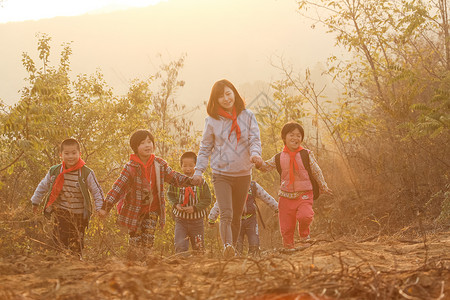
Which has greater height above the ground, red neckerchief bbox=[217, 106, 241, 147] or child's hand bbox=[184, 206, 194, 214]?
red neckerchief bbox=[217, 106, 241, 147]

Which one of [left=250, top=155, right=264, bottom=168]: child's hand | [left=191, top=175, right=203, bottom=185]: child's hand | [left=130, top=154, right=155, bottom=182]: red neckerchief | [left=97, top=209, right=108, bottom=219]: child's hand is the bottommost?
[left=97, top=209, right=108, bottom=219]: child's hand

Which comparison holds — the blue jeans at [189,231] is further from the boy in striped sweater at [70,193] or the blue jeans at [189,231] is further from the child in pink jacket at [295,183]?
the boy in striped sweater at [70,193]

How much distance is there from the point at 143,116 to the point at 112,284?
13612 millimetres

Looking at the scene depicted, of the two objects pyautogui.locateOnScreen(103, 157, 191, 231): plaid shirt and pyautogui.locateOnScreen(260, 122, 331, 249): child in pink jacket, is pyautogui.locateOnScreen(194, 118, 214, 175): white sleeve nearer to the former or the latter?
pyautogui.locateOnScreen(103, 157, 191, 231): plaid shirt

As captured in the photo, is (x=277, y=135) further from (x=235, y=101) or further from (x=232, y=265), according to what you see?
(x=232, y=265)

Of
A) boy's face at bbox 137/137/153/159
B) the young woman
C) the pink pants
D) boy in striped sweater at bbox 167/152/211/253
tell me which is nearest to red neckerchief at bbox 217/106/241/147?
the young woman

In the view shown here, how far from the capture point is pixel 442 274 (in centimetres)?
296

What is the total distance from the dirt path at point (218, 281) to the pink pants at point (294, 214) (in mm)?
2525

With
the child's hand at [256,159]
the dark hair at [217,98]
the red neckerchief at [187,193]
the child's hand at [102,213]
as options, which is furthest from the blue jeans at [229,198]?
the red neckerchief at [187,193]

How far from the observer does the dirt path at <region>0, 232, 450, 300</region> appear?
8.30 ft

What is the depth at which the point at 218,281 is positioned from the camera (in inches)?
120

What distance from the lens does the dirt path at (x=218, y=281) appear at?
2.53 meters

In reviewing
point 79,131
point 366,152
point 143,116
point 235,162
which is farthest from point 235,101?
point 143,116

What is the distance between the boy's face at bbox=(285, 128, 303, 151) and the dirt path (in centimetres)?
295
